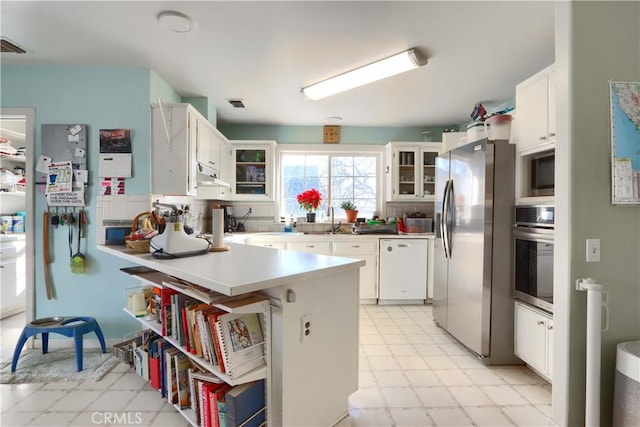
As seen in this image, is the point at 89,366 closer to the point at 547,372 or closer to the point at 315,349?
the point at 315,349

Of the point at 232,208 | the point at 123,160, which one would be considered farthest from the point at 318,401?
the point at 232,208

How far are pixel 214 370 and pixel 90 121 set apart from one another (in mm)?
2488

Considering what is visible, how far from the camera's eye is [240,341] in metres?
1.33

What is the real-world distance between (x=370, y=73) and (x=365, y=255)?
2.20 m

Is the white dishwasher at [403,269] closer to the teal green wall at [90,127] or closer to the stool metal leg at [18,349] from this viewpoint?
the teal green wall at [90,127]

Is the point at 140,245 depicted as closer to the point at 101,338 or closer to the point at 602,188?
the point at 101,338

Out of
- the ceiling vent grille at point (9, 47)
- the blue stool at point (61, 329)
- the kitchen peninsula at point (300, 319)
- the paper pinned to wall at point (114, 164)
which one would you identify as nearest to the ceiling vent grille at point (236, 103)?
the paper pinned to wall at point (114, 164)

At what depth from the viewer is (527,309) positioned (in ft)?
7.14

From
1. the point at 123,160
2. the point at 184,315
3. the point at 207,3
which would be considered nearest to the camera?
the point at 184,315

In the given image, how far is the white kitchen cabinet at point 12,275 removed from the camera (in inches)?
126

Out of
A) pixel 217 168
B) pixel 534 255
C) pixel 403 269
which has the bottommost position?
pixel 403 269

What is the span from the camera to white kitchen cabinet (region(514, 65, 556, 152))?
196 cm

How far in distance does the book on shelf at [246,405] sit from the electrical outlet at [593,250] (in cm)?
165

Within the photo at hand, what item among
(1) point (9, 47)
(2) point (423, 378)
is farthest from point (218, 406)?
(1) point (9, 47)
